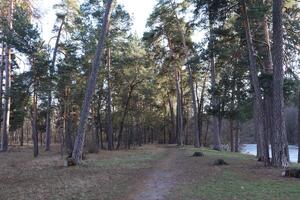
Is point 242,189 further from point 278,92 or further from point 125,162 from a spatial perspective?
point 125,162

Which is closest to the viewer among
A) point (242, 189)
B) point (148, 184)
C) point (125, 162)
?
point (242, 189)

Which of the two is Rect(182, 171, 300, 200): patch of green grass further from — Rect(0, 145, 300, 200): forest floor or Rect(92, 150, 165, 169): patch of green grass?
Rect(92, 150, 165, 169): patch of green grass

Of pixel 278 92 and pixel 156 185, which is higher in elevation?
pixel 278 92

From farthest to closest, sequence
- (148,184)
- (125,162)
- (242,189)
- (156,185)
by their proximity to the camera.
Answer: (125,162), (148,184), (156,185), (242,189)

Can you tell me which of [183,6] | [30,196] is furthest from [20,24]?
[183,6]

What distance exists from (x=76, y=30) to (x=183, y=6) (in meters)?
10.4

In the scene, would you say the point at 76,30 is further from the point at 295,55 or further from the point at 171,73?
the point at 295,55

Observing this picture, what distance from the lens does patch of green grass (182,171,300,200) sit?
9.25m

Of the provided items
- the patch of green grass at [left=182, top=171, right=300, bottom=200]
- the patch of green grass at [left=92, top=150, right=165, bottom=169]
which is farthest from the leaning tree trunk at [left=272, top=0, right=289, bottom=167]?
the patch of green grass at [left=92, top=150, right=165, bottom=169]

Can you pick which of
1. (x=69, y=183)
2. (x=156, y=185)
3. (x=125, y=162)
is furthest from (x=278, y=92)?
(x=69, y=183)

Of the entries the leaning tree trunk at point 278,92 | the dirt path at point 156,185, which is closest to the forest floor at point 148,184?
the dirt path at point 156,185

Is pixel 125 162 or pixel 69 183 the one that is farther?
pixel 125 162

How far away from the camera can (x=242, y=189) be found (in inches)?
401

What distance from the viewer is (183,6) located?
116ft
